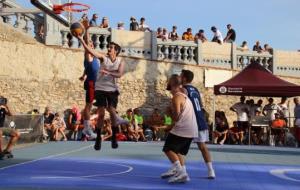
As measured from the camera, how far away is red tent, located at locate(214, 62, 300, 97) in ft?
67.8

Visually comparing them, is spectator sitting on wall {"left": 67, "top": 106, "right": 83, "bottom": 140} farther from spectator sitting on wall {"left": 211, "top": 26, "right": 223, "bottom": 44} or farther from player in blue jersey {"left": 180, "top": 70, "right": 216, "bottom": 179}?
player in blue jersey {"left": 180, "top": 70, "right": 216, "bottom": 179}

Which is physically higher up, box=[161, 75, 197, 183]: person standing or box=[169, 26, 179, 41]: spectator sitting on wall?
box=[169, 26, 179, 41]: spectator sitting on wall

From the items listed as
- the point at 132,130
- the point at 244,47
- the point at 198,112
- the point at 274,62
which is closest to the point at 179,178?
the point at 198,112

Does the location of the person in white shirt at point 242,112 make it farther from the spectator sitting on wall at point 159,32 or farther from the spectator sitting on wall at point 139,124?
the spectator sitting on wall at point 159,32

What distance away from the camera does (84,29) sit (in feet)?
33.4

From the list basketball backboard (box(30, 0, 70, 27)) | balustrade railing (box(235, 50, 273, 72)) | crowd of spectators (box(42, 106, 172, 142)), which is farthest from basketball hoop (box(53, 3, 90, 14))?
balustrade railing (box(235, 50, 273, 72))

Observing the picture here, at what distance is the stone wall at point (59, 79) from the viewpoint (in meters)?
24.2

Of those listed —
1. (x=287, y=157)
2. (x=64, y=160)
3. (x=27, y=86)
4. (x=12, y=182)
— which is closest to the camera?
(x=12, y=182)

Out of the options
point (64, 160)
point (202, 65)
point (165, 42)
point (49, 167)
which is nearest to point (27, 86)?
point (165, 42)

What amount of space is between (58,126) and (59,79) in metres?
3.39

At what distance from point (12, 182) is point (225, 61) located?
20001 mm

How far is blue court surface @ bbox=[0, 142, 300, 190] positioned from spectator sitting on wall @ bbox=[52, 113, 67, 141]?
635 cm

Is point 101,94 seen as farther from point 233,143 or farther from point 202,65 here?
point 202,65

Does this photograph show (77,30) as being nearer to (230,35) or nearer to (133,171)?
(133,171)
